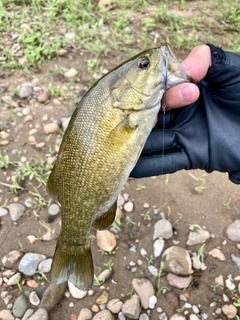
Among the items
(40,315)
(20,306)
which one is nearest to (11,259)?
(20,306)

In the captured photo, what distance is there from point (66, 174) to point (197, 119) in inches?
40.6

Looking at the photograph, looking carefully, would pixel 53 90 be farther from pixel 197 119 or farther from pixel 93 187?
pixel 93 187

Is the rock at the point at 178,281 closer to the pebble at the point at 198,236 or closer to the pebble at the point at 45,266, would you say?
the pebble at the point at 198,236

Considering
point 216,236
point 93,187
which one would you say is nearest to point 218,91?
point 93,187

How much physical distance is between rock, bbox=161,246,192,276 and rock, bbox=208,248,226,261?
0.71 ft

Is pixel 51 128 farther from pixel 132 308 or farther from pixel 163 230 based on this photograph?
pixel 132 308

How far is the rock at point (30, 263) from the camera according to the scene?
9.68 ft

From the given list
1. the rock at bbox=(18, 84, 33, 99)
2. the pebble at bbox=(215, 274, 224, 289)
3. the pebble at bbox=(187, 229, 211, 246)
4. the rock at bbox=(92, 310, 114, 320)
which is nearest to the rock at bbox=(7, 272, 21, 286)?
the rock at bbox=(92, 310, 114, 320)

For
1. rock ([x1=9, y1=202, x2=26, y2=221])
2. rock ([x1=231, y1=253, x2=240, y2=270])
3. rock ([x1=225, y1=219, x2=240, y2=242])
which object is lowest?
rock ([x1=9, y1=202, x2=26, y2=221])

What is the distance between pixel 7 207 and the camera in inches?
131

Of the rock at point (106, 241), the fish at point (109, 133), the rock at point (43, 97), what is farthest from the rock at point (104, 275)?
the rock at point (43, 97)

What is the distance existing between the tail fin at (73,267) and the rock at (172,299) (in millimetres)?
823

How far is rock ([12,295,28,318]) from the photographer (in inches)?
109

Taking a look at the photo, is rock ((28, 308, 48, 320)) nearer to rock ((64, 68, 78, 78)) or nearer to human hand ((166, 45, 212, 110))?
human hand ((166, 45, 212, 110))
